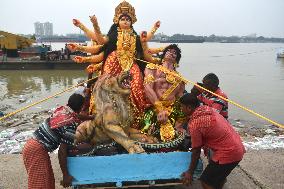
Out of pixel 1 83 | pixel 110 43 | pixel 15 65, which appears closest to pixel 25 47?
pixel 15 65

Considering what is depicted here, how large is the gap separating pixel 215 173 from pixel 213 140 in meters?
0.34

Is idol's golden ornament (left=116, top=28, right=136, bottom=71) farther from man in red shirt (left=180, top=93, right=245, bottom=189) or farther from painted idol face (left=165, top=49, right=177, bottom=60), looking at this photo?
man in red shirt (left=180, top=93, right=245, bottom=189)

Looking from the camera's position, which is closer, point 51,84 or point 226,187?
point 226,187

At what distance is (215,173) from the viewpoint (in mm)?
3441

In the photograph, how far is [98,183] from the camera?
12.0ft

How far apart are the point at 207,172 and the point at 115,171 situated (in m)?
0.94

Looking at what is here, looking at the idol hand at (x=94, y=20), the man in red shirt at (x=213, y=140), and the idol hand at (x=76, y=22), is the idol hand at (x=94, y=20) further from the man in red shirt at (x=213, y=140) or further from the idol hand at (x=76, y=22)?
the man in red shirt at (x=213, y=140)

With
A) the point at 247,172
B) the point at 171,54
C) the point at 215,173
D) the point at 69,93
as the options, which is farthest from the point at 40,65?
the point at 215,173

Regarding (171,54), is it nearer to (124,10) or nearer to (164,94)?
(164,94)

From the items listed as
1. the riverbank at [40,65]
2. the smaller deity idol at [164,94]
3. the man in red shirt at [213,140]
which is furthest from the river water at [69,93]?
the man in red shirt at [213,140]

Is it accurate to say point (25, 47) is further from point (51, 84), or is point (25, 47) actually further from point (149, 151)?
point (149, 151)

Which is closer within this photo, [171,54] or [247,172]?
[171,54]

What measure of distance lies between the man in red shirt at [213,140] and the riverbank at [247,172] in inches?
48.9

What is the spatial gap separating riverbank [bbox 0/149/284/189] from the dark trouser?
113cm
